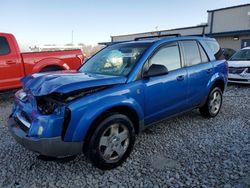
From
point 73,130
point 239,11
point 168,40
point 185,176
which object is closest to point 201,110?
point 168,40

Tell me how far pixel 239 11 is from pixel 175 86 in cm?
2065

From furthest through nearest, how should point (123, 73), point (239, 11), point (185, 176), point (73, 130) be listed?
point (239, 11) → point (123, 73) → point (185, 176) → point (73, 130)

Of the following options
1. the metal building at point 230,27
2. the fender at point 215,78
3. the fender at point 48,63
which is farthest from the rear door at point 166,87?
the metal building at point 230,27

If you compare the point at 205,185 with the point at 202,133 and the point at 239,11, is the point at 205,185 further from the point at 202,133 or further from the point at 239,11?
the point at 239,11

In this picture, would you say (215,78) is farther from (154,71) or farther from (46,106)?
(46,106)

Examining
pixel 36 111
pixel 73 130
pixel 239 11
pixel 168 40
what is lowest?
pixel 73 130

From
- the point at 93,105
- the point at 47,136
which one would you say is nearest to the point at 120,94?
the point at 93,105

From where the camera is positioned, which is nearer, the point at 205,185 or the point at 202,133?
the point at 205,185

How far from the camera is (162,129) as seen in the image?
15.8 feet

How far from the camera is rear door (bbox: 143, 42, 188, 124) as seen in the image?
12.2 ft

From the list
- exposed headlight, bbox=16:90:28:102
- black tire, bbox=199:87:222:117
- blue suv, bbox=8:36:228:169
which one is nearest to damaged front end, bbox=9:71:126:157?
blue suv, bbox=8:36:228:169

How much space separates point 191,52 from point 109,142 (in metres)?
2.49

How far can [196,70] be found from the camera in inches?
180

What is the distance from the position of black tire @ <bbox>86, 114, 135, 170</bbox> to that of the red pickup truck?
482 centimetres
